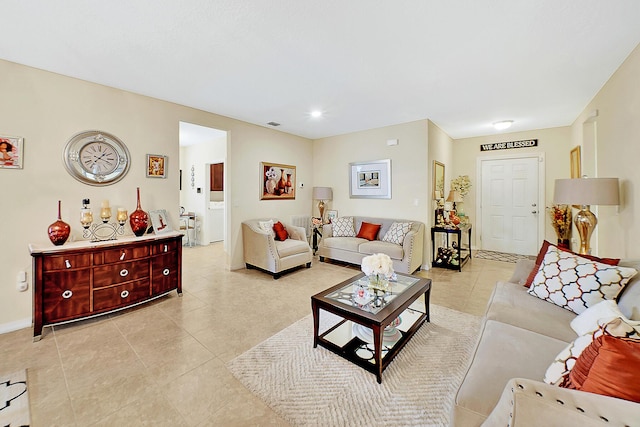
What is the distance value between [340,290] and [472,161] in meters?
4.84

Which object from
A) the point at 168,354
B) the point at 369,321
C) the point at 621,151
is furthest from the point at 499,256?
the point at 168,354

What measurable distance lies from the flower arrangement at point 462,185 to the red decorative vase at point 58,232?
606 cm

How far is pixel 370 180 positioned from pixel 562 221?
3.32 metres

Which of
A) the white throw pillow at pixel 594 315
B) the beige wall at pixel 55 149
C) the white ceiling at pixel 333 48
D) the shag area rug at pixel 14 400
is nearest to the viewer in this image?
the white throw pillow at pixel 594 315

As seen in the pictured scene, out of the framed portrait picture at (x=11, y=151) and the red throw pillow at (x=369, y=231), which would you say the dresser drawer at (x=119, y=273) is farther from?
the red throw pillow at (x=369, y=231)

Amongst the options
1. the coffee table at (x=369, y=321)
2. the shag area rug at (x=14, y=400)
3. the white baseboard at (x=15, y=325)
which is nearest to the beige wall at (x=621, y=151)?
the coffee table at (x=369, y=321)

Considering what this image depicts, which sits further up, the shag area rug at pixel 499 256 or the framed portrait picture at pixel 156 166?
the framed portrait picture at pixel 156 166

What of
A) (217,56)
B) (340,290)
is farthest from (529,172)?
(217,56)

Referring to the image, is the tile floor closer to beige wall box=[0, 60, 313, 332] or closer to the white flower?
beige wall box=[0, 60, 313, 332]

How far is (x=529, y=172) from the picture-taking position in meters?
5.07

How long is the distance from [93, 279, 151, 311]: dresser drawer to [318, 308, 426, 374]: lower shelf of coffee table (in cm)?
210

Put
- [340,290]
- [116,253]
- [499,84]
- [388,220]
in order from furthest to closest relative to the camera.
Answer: [388,220] → [499,84] → [116,253] → [340,290]

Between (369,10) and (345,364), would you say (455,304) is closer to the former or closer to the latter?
(345,364)

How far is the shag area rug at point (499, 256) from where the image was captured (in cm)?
492
